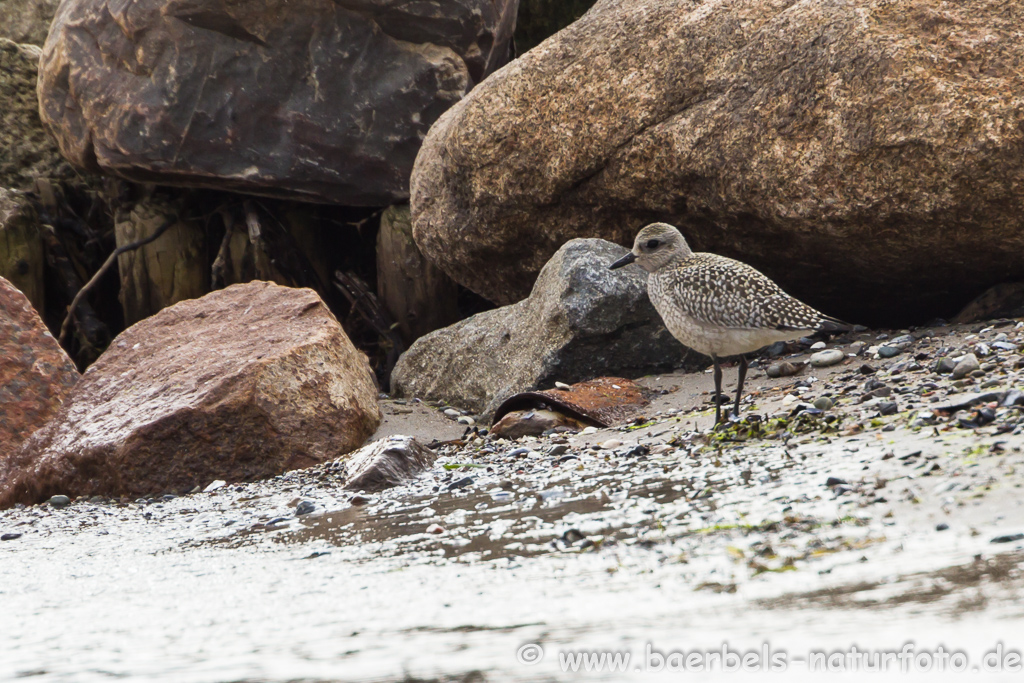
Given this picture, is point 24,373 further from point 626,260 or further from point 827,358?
point 827,358

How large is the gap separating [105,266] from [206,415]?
14.8ft

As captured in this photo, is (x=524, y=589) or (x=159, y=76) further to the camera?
(x=159, y=76)

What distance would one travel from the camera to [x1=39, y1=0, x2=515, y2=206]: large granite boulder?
8281 mm

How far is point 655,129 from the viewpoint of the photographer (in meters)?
6.40

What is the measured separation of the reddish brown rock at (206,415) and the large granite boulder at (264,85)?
90.8 inches

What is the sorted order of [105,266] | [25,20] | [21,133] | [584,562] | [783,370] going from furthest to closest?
[25,20] → [21,133] → [105,266] → [783,370] → [584,562]

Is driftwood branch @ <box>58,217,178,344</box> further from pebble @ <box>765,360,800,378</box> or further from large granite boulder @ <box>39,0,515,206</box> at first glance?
pebble @ <box>765,360,800,378</box>

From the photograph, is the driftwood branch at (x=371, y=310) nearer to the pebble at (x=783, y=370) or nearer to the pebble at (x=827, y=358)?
the pebble at (x=783, y=370)

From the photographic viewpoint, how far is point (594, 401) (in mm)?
5922

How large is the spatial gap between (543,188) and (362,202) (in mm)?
2444

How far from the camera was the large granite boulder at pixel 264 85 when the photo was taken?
828 cm

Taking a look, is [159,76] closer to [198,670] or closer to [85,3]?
[85,3]

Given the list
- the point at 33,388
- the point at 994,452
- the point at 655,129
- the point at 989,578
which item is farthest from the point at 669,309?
the point at 33,388

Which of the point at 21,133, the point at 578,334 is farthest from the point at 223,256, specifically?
the point at 578,334
